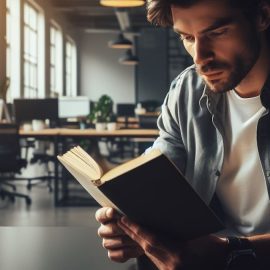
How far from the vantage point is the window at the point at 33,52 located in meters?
12.6

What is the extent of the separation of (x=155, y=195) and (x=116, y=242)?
0.74 ft

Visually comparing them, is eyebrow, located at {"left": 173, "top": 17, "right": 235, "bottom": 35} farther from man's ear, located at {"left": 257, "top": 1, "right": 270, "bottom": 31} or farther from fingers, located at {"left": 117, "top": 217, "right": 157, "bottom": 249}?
fingers, located at {"left": 117, "top": 217, "right": 157, "bottom": 249}

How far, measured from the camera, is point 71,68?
1848 centimetres

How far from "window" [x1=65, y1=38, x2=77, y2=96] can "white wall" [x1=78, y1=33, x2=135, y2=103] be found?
0.27m

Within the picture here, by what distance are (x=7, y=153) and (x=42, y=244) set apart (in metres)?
4.94

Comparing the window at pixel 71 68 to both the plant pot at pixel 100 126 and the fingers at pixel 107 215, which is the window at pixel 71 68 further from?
the fingers at pixel 107 215

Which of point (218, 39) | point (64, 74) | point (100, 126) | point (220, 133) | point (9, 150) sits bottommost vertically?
point (9, 150)

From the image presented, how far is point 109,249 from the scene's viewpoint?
1139 millimetres

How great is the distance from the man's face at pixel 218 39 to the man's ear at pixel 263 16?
4 cm

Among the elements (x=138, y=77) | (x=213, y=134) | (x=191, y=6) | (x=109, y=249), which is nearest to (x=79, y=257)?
(x=109, y=249)

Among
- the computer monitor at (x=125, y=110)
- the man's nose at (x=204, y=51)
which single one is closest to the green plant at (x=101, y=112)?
the man's nose at (x=204, y=51)

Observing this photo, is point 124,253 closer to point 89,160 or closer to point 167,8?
point 89,160

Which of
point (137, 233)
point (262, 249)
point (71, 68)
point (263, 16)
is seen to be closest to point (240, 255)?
point (262, 249)

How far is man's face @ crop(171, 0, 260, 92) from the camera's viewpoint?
120cm
